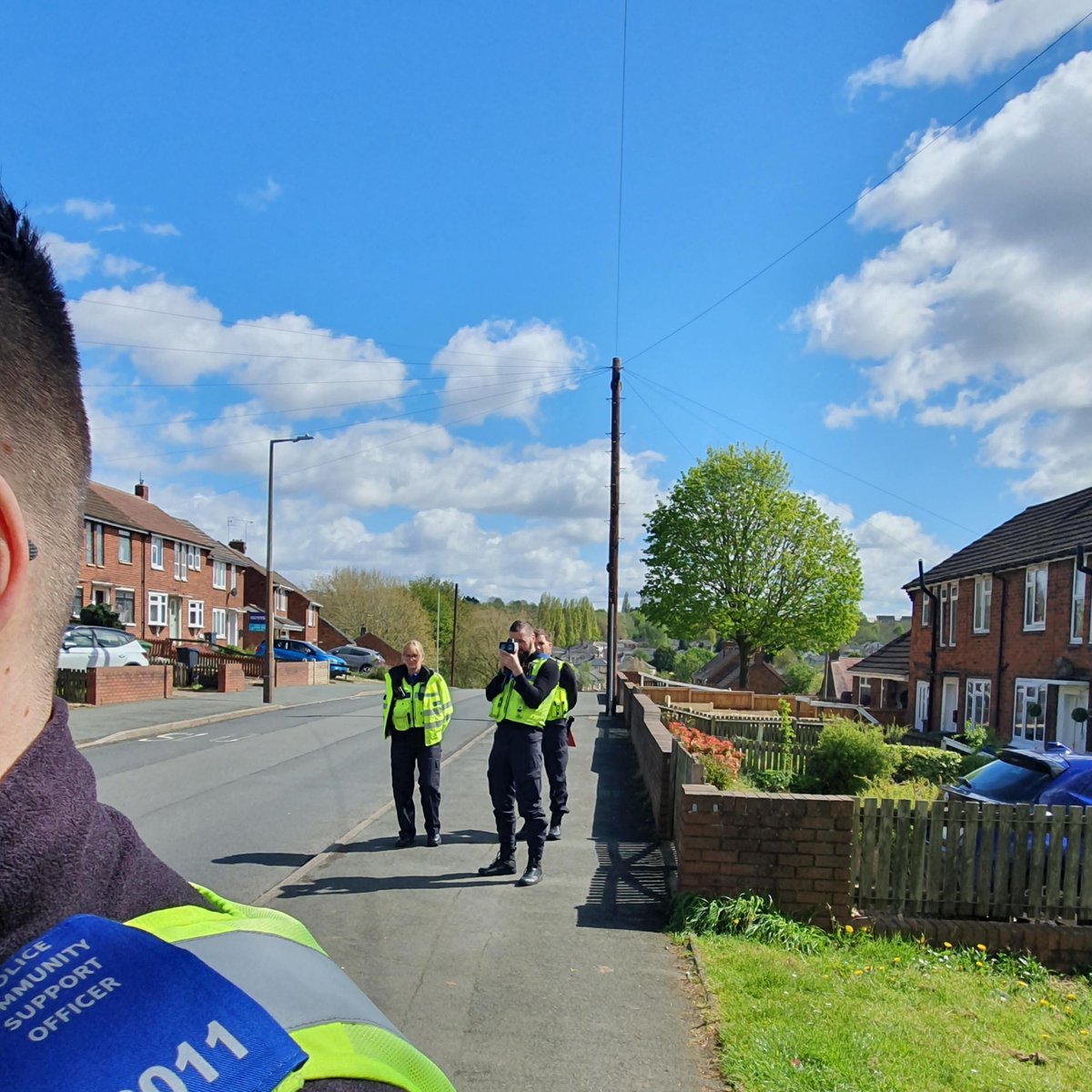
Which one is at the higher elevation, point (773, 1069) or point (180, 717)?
point (773, 1069)

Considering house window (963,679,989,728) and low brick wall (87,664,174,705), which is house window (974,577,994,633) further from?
low brick wall (87,664,174,705)

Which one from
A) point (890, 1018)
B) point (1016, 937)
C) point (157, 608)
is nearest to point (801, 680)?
point (157, 608)

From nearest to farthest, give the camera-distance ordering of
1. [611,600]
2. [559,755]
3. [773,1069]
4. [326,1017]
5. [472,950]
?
[326,1017], [773,1069], [472,950], [559,755], [611,600]

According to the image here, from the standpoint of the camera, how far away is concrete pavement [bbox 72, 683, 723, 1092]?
4.33m

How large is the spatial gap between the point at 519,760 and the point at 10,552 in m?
6.68

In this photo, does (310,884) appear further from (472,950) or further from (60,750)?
(60,750)

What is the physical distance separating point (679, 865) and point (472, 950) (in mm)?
1732

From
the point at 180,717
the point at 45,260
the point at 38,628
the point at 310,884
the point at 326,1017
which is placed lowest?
the point at 180,717

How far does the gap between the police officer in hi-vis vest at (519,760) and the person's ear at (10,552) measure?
6474 mm

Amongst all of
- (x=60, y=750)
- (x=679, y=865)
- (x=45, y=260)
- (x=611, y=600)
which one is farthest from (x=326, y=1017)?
(x=611, y=600)

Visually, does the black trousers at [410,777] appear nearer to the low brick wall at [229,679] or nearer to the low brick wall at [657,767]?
the low brick wall at [657,767]

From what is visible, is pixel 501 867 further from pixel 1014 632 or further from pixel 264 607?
pixel 264 607

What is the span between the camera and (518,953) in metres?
5.63

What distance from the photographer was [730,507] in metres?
40.9
